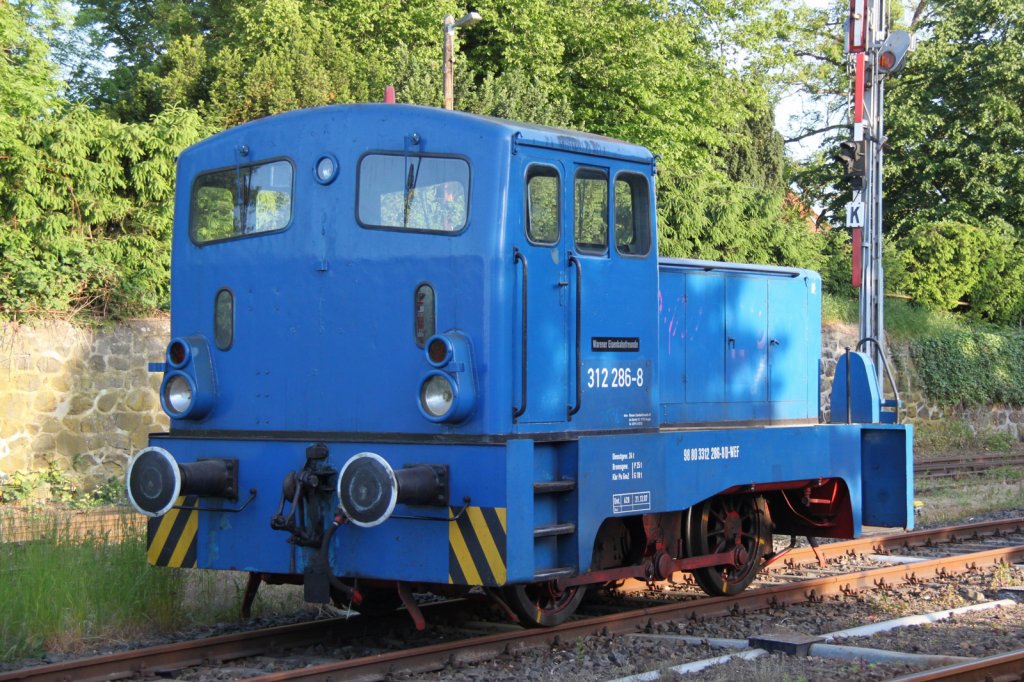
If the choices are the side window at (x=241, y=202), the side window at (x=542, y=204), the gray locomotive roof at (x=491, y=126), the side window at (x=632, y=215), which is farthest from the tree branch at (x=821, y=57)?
the side window at (x=542, y=204)

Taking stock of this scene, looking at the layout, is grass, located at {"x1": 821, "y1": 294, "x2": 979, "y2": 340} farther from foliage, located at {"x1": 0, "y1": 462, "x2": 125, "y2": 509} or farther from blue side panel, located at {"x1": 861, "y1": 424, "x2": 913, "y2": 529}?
blue side panel, located at {"x1": 861, "y1": 424, "x2": 913, "y2": 529}

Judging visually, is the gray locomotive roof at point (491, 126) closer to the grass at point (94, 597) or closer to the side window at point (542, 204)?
the side window at point (542, 204)

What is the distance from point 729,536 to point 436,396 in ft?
9.81

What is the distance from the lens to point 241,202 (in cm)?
721

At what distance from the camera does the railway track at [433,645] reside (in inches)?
238

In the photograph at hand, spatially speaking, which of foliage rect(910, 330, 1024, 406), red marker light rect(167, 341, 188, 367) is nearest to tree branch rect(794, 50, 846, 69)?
foliage rect(910, 330, 1024, 406)

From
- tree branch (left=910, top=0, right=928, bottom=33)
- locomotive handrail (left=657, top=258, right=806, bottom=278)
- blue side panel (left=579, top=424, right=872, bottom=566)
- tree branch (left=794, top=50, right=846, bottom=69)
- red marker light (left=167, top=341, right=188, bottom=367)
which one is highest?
tree branch (left=910, top=0, right=928, bottom=33)

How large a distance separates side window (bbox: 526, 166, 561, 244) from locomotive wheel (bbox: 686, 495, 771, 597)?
2434mm

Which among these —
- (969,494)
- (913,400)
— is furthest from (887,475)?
(913,400)

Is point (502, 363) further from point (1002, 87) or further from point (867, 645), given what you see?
point (1002, 87)

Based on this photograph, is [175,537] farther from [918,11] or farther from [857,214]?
[918,11]

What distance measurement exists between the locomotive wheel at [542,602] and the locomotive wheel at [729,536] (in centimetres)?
122

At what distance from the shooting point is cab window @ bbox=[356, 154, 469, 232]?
6.45 m

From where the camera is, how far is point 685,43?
1093 inches
